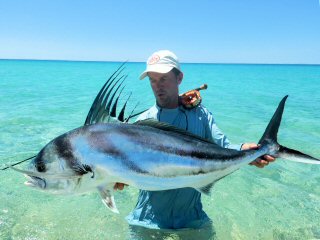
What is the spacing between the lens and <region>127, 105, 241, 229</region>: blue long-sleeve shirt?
336 centimetres

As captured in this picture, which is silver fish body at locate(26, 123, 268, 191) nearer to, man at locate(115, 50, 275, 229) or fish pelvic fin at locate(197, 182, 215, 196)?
fish pelvic fin at locate(197, 182, 215, 196)

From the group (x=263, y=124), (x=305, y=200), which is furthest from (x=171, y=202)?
(x=263, y=124)

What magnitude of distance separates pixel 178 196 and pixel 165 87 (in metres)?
0.95

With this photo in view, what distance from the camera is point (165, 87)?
324 cm

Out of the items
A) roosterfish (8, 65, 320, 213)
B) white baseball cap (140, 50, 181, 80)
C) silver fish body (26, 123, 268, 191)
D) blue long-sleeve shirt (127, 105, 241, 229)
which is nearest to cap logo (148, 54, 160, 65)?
white baseball cap (140, 50, 181, 80)

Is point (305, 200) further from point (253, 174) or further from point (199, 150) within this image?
point (199, 150)

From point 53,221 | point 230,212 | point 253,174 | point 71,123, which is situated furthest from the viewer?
point 71,123

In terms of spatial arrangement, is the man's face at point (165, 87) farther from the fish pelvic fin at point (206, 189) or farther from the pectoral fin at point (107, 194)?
the pectoral fin at point (107, 194)

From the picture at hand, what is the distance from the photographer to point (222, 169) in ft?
9.07

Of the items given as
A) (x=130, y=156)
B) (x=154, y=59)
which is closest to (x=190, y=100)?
(x=154, y=59)

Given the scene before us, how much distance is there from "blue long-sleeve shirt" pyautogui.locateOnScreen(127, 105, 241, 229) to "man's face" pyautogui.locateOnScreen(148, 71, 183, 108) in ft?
0.24

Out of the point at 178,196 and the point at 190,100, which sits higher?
the point at 190,100

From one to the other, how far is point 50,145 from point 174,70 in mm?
1268

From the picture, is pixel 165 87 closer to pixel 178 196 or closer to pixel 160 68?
pixel 160 68
